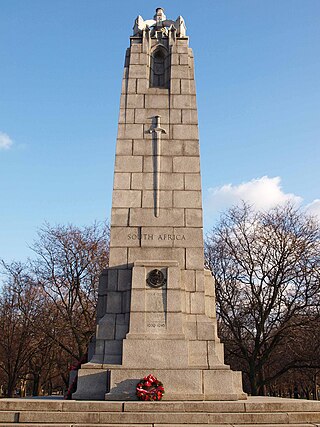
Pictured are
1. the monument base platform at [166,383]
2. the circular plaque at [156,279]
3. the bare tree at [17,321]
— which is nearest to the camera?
the monument base platform at [166,383]

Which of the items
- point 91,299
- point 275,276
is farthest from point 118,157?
point 91,299

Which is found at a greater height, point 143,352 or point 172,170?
point 172,170

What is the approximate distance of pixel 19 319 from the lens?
27.7 metres

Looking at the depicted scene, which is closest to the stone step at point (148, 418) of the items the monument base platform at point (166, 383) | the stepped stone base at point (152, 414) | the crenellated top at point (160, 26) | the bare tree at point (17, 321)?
the stepped stone base at point (152, 414)

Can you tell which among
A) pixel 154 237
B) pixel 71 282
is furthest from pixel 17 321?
pixel 154 237

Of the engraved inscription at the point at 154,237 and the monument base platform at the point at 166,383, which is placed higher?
the engraved inscription at the point at 154,237

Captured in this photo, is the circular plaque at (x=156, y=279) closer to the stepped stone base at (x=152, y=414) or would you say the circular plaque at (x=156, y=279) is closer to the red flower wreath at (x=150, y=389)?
the red flower wreath at (x=150, y=389)

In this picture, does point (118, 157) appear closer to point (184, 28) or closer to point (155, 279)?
point (155, 279)

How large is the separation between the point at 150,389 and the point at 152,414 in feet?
4.35

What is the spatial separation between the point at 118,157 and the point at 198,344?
5.49 m

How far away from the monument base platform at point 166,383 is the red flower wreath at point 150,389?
7.2 inches

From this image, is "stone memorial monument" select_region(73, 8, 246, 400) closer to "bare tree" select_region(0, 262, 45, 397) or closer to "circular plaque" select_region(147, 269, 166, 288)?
"circular plaque" select_region(147, 269, 166, 288)

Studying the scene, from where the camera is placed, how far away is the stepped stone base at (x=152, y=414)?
293 inches

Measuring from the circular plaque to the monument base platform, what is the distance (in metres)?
2.00
